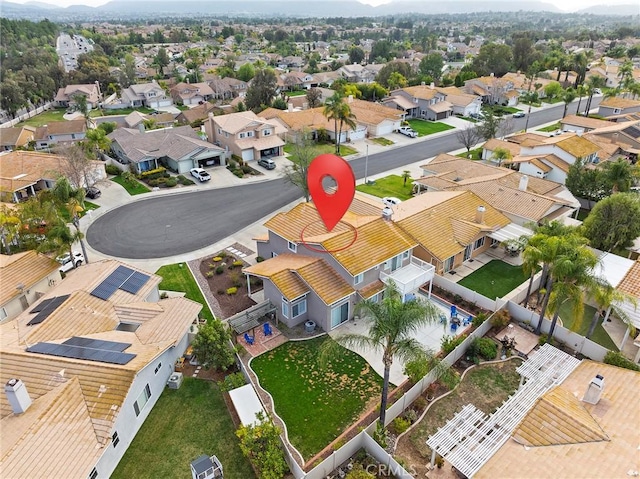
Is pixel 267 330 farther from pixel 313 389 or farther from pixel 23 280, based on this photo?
pixel 23 280

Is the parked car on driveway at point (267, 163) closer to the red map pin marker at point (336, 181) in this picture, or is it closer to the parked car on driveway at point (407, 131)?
the parked car on driveway at point (407, 131)

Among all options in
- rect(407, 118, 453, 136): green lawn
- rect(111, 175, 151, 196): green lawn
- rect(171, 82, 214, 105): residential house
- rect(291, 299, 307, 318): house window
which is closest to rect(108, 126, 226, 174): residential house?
rect(111, 175, 151, 196): green lawn

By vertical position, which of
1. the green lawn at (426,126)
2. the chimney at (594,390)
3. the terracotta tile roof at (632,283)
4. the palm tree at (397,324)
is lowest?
the green lawn at (426,126)

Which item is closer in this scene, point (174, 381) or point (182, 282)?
point (174, 381)

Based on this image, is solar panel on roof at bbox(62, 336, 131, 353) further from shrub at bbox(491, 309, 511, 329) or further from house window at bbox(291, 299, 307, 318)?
shrub at bbox(491, 309, 511, 329)

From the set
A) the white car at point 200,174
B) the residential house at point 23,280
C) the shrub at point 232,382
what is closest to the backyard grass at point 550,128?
the white car at point 200,174

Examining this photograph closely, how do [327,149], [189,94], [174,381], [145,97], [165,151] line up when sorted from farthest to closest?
1. [189,94]
2. [145,97]
3. [327,149]
4. [165,151]
5. [174,381]

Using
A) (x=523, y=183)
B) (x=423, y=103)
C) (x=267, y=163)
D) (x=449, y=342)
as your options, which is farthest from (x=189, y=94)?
(x=449, y=342)
